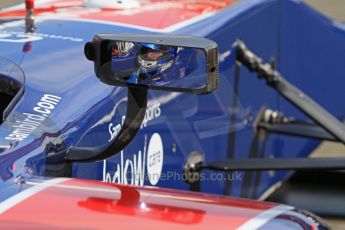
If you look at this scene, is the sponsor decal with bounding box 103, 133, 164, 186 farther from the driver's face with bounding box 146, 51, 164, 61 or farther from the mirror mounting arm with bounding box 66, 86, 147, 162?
the driver's face with bounding box 146, 51, 164, 61

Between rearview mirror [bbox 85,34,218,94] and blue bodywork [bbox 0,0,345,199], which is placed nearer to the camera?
rearview mirror [bbox 85,34,218,94]

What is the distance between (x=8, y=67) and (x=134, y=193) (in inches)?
27.3

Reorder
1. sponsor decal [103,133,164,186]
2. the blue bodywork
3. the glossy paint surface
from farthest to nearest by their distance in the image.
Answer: sponsor decal [103,133,164,186], the blue bodywork, the glossy paint surface

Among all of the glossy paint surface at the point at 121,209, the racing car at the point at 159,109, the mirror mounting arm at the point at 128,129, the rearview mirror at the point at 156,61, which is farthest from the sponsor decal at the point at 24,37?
the glossy paint surface at the point at 121,209

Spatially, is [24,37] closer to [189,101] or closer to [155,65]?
[189,101]

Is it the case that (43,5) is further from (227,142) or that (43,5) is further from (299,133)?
(299,133)

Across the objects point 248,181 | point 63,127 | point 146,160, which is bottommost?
point 248,181

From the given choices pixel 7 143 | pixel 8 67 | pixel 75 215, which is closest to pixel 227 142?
pixel 8 67

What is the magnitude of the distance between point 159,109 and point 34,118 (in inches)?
26.0

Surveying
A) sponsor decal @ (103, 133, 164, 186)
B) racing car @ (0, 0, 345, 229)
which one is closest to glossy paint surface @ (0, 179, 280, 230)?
racing car @ (0, 0, 345, 229)

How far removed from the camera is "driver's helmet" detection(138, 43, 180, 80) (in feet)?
5.56

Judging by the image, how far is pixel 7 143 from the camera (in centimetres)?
186

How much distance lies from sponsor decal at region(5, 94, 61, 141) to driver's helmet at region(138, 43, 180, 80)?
1.09 feet

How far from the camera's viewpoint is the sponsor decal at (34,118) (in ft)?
6.26
